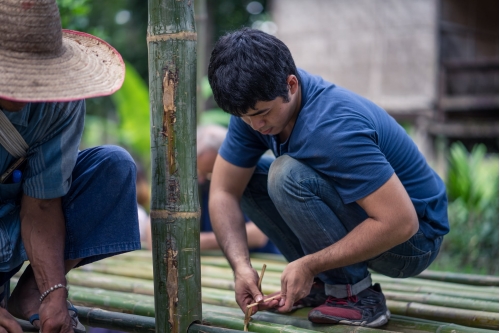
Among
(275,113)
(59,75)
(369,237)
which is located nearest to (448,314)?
(369,237)

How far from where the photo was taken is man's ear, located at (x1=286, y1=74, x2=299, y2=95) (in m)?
1.73

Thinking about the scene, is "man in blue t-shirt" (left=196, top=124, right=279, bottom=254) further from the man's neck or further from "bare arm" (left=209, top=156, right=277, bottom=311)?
the man's neck

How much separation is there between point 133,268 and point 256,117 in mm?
1329

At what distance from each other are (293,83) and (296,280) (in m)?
0.53

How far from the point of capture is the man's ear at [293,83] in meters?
1.73

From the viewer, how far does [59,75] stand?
1438 millimetres

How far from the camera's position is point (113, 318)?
1794 mm

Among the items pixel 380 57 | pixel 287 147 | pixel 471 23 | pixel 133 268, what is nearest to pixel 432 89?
pixel 380 57

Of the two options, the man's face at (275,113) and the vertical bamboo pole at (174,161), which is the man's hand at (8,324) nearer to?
the vertical bamboo pole at (174,161)

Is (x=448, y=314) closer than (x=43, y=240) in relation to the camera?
No

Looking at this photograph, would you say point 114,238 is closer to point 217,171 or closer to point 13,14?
point 217,171

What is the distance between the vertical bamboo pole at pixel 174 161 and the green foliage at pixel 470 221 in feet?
12.0

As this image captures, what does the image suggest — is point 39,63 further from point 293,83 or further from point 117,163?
point 293,83

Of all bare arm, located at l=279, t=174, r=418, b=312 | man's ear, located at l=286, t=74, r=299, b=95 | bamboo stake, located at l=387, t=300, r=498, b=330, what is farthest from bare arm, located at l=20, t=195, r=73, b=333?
bamboo stake, located at l=387, t=300, r=498, b=330
